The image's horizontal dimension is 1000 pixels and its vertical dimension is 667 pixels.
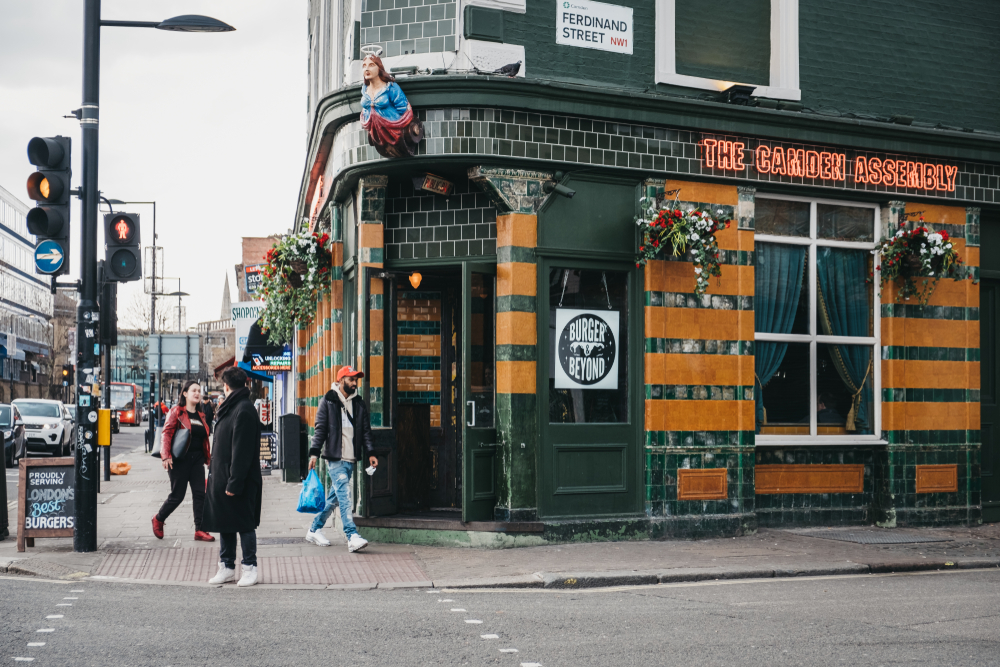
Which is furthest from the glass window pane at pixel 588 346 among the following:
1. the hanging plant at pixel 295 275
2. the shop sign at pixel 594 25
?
the hanging plant at pixel 295 275

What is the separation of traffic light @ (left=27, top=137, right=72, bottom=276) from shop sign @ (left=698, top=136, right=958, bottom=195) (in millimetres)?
6860

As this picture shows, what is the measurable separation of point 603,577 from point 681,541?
8.66ft

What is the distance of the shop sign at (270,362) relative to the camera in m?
22.5

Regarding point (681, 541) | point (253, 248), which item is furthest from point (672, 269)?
point (253, 248)

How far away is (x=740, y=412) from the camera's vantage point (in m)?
11.8

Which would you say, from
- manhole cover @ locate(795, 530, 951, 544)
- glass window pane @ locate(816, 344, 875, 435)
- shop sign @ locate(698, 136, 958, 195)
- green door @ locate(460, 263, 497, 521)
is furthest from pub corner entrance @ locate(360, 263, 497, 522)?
glass window pane @ locate(816, 344, 875, 435)

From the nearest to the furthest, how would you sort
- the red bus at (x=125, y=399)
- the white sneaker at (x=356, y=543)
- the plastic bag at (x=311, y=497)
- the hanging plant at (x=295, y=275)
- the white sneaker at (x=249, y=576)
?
the white sneaker at (x=249, y=576) < the white sneaker at (x=356, y=543) < the plastic bag at (x=311, y=497) < the hanging plant at (x=295, y=275) < the red bus at (x=125, y=399)

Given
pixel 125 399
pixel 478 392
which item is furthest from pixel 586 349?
pixel 125 399

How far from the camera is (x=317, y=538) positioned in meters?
10.9

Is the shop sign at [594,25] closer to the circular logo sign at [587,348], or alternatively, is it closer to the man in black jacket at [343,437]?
the circular logo sign at [587,348]

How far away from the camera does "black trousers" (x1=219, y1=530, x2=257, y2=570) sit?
8578 mm

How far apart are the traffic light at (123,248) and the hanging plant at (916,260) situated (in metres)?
8.68

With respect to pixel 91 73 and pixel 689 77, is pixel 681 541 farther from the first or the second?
pixel 91 73

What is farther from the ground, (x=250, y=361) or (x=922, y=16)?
(x=922, y=16)
